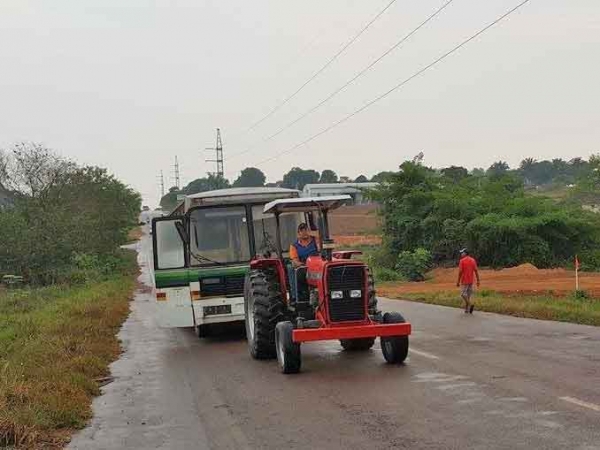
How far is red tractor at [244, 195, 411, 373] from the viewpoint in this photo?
1074 cm

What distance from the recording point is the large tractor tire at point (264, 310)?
12.1 metres

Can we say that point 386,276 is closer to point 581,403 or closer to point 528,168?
point 581,403

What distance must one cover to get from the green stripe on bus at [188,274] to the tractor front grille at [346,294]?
4.40 m

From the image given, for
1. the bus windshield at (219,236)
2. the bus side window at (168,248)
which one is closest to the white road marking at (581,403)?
the bus windshield at (219,236)

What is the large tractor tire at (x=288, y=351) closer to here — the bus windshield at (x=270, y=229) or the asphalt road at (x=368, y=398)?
the asphalt road at (x=368, y=398)

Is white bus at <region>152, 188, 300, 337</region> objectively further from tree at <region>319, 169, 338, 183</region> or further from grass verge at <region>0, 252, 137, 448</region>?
tree at <region>319, 169, 338, 183</region>

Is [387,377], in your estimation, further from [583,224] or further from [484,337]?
[583,224]

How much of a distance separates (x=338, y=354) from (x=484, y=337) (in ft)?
10.6

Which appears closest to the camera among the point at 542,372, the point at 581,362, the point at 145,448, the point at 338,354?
the point at 145,448

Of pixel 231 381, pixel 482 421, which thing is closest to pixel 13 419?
pixel 231 381

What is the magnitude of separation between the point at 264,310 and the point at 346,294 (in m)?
1.78

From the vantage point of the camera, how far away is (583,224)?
41031 mm

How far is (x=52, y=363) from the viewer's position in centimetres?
1212

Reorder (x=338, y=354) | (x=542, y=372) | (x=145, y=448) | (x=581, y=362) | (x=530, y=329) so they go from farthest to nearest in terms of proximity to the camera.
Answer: (x=530, y=329), (x=338, y=354), (x=581, y=362), (x=542, y=372), (x=145, y=448)
